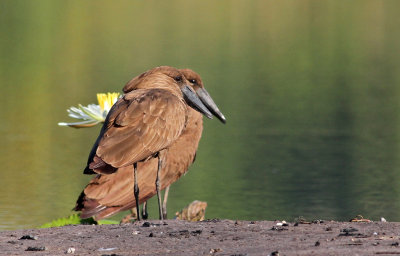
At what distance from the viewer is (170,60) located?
80.2 ft

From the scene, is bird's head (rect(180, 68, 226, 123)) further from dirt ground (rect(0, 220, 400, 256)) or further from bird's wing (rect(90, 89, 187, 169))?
dirt ground (rect(0, 220, 400, 256))

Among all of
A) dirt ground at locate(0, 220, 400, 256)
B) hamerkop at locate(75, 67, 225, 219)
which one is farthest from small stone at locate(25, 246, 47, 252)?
hamerkop at locate(75, 67, 225, 219)

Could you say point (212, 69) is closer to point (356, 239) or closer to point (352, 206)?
point (352, 206)

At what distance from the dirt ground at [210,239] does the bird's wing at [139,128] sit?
615 mm

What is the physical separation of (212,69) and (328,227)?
1782cm

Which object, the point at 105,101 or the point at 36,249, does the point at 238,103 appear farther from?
the point at 36,249

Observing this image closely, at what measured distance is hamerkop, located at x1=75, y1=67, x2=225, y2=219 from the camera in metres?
7.22

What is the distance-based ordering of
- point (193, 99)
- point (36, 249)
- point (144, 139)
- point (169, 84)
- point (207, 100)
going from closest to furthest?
point (36, 249) → point (144, 139) → point (169, 84) → point (193, 99) → point (207, 100)

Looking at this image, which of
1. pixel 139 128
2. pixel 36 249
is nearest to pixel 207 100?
pixel 139 128

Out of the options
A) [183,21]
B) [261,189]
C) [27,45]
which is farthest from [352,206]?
[183,21]

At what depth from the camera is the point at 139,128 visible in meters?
7.36

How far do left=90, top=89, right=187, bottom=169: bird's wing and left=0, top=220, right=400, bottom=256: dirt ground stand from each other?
2.02ft

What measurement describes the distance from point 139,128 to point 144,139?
9cm

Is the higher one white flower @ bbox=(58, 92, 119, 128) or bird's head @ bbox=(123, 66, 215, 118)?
bird's head @ bbox=(123, 66, 215, 118)
